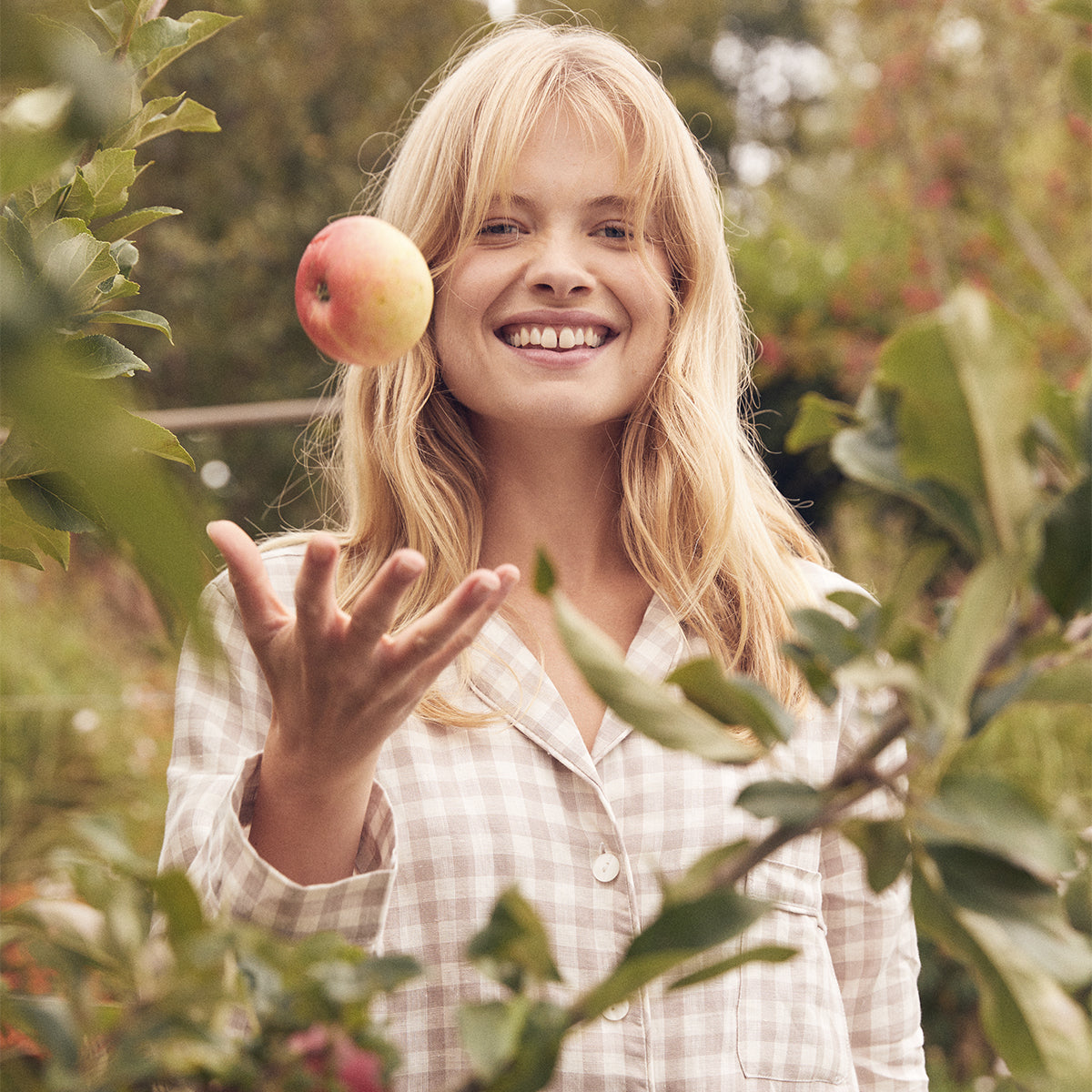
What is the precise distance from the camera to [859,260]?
5.70 metres

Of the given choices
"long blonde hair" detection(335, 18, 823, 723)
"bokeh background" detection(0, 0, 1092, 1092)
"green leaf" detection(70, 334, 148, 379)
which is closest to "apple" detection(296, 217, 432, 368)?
"green leaf" detection(70, 334, 148, 379)

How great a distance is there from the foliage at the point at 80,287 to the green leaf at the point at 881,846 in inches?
10.3

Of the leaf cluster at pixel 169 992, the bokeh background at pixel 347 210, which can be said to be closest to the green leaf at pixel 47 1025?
the leaf cluster at pixel 169 992

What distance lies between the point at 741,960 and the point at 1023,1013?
0.09 metres

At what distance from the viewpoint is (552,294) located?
4.50ft

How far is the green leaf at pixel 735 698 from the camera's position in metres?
0.40

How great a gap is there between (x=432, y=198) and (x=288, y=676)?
2.73 feet

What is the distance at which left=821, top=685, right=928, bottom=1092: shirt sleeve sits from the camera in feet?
4.75

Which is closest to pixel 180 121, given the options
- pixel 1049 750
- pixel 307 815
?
pixel 307 815

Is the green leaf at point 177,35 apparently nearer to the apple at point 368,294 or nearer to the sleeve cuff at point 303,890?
the apple at point 368,294

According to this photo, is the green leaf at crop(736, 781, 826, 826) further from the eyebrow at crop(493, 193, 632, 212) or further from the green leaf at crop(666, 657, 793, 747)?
the eyebrow at crop(493, 193, 632, 212)

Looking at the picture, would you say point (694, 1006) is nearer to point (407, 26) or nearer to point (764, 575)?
point (764, 575)

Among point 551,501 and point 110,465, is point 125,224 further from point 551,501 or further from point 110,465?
point 551,501

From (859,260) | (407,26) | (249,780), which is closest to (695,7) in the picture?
(407,26)
